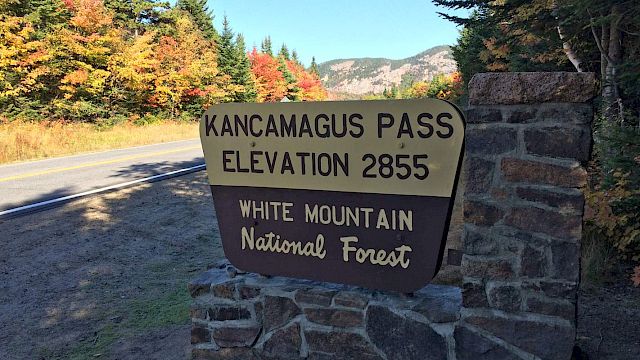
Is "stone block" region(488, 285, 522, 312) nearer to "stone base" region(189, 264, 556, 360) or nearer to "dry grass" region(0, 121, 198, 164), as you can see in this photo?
"stone base" region(189, 264, 556, 360)

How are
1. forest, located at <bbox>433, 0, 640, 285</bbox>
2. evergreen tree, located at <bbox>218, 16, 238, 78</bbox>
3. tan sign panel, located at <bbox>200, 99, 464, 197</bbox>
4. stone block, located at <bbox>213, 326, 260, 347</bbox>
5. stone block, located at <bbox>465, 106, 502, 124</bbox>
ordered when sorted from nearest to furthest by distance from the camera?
stone block, located at <bbox>465, 106, 502, 124</bbox>
tan sign panel, located at <bbox>200, 99, 464, 197</bbox>
stone block, located at <bbox>213, 326, 260, 347</bbox>
forest, located at <bbox>433, 0, 640, 285</bbox>
evergreen tree, located at <bbox>218, 16, 238, 78</bbox>

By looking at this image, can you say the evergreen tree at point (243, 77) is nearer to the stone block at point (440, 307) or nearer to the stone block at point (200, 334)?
the stone block at point (200, 334)

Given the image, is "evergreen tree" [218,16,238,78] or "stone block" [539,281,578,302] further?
"evergreen tree" [218,16,238,78]

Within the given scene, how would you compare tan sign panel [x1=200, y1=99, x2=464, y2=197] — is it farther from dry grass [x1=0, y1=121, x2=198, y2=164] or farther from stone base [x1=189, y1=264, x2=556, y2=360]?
dry grass [x1=0, y1=121, x2=198, y2=164]

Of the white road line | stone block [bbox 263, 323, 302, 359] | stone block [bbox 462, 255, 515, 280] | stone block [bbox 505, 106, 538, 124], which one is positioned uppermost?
stone block [bbox 505, 106, 538, 124]

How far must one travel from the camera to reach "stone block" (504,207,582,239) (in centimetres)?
249

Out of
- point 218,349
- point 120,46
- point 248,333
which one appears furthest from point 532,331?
point 120,46

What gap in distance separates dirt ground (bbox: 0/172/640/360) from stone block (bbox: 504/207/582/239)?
5.74 ft

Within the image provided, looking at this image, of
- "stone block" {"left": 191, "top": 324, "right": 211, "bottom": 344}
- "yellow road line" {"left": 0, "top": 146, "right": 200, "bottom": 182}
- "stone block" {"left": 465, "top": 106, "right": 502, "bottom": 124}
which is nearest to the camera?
"stone block" {"left": 465, "top": 106, "right": 502, "bottom": 124}

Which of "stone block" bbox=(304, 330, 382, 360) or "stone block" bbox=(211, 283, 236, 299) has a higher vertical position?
"stone block" bbox=(211, 283, 236, 299)

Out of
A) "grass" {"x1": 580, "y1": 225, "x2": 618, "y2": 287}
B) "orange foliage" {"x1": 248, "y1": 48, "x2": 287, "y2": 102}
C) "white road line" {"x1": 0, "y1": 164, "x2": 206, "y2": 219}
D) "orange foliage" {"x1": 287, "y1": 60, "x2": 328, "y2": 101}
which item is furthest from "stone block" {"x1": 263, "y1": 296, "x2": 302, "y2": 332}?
"orange foliage" {"x1": 287, "y1": 60, "x2": 328, "y2": 101}

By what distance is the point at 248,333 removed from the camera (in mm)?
3439

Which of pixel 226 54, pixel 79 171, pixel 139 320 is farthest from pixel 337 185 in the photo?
pixel 226 54

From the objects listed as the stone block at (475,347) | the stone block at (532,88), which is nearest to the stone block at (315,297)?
the stone block at (475,347)
